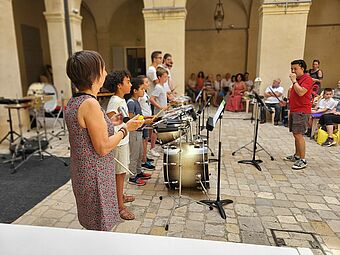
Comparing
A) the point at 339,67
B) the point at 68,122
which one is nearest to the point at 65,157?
the point at 68,122

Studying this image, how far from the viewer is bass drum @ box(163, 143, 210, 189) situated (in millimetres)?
2854

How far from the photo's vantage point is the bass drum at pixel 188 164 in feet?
9.36

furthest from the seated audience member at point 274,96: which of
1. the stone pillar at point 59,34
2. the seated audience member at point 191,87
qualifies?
the stone pillar at point 59,34

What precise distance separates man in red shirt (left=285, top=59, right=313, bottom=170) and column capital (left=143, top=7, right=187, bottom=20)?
14.4 feet

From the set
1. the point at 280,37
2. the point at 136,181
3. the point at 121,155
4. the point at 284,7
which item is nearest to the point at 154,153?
the point at 136,181

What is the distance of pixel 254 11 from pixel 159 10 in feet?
18.9

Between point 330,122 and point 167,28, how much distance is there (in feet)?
15.5

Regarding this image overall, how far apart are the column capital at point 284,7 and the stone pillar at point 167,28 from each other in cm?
215

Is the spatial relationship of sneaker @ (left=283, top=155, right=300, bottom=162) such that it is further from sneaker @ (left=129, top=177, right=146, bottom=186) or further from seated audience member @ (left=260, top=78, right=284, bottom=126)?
seated audience member @ (left=260, top=78, right=284, bottom=126)

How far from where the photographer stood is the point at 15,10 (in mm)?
9312

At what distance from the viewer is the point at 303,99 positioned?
366 centimetres

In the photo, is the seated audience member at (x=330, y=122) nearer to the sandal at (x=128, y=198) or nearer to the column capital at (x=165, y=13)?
the sandal at (x=128, y=198)

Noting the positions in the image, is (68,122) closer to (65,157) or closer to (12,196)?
(12,196)

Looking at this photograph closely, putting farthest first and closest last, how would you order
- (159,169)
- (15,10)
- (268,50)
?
(15,10)
(268,50)
(159,169)
